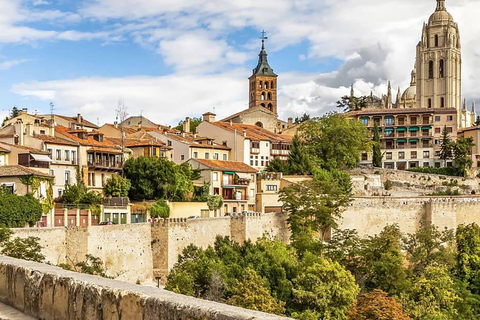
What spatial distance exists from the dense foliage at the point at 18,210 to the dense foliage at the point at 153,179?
44.4ft

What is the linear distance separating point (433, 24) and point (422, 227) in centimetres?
7228

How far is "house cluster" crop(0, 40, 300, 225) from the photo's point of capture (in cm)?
4385

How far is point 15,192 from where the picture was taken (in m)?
38.8

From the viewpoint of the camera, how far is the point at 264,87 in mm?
120438

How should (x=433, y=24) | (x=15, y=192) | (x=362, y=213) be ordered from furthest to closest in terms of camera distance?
1. (x=433, y=24)
2. (x=362, y=213)
3. (x=15, y=192)

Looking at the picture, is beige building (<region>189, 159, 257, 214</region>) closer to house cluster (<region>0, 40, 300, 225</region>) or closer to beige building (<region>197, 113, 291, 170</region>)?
house cluster (<region>0, 40, 300, 225</region>)

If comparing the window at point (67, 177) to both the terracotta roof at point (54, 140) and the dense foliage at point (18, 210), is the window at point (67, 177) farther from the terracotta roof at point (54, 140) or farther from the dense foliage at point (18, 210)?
the dense foliage at point (18, 210)

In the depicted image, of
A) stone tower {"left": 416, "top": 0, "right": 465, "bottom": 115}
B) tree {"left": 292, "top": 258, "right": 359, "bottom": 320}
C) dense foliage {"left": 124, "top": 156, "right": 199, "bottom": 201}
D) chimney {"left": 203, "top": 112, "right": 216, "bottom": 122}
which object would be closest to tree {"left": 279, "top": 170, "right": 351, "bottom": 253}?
dense foliage {"left": 124, "top": 156, "right": 199, "bottom": 201}

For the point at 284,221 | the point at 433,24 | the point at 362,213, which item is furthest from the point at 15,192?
the point at 433,24

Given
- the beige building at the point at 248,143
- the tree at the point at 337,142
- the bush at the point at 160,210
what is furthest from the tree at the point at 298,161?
the bush at the point at 160,210

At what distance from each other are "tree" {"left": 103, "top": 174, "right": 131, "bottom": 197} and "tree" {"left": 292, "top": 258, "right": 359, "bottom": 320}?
1428 cm

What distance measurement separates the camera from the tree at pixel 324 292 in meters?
38.5

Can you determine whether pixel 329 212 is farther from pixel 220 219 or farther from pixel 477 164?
pixel 477 164

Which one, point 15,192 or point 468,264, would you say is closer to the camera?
point 15,192
